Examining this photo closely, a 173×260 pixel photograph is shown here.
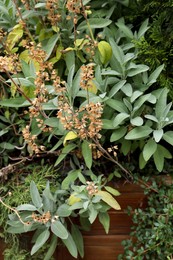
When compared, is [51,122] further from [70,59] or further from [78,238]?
[78,238]

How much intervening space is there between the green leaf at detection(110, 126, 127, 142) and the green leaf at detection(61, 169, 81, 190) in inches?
7.5

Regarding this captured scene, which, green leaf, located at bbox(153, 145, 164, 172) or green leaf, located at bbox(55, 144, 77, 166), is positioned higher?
green leaf, located at bbox(55, 144, 77, 166)

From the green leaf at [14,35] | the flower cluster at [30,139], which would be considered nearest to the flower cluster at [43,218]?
the flower cluster at [30,139]

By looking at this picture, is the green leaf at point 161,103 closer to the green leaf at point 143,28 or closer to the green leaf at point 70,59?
the green leaf at point 143,28

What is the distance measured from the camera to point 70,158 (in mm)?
2312

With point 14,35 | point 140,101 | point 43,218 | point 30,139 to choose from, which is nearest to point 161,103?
point 140,101

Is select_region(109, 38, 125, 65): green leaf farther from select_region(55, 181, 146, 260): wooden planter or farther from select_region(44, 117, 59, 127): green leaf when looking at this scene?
select_region(55, 181, 146, 260): wooden planter

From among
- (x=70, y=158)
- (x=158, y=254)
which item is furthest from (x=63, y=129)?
(x=158, y=254)

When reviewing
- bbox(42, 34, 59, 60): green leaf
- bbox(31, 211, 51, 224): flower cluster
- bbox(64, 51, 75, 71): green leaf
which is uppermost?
bbox(42, 34, 59, 60): green leaf

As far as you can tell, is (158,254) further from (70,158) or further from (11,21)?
→ (11,21)

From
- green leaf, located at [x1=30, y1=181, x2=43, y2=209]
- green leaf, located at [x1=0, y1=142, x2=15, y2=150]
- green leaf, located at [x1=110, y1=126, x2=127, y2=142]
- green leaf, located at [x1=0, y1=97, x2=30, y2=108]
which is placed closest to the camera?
green leaf, located at [x1=30, y1=181, x2=43, y2=209]

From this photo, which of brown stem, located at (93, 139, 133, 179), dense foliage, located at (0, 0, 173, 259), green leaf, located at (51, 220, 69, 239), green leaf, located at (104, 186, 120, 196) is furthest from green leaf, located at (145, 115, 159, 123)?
green leaf, located at (51, 220, 69, 239)

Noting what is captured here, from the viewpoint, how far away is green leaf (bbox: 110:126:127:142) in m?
2.16

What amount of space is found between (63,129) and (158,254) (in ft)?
1.98
